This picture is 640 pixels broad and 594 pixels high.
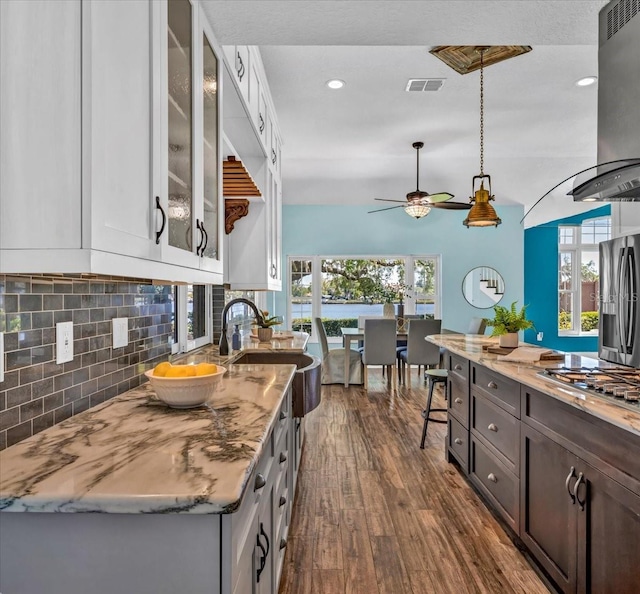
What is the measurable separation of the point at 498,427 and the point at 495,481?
302mm

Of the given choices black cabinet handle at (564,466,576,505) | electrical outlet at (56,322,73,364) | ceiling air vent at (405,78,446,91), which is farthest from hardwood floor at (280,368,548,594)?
ceiling air vent at (405,78,446,91)

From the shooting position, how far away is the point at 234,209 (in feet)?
11.2

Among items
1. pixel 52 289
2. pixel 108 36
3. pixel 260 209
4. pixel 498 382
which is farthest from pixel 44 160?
pixel 260 209

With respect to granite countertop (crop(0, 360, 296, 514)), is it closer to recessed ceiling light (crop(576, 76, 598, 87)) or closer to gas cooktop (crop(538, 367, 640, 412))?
gas cooktop (crop(538, 367, 640, 412))

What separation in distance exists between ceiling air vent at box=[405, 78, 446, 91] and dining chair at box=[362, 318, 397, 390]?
106 inches

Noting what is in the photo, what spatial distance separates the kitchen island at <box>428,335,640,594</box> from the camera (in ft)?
4.55

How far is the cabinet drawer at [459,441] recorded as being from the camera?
289cm

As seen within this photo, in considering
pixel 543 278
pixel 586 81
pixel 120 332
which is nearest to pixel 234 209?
pixel 120 332

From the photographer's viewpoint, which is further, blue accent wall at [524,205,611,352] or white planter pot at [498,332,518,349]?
blue accent wall at [524,205,611,352]

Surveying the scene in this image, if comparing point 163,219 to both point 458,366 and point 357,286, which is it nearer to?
point 458,366

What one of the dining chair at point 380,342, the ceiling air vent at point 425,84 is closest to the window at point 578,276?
the dining chair at point 380,342

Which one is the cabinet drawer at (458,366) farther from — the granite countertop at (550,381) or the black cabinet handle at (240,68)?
the black cabinet handle at (240,68)

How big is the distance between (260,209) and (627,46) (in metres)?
2.46

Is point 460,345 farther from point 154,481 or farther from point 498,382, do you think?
point 154,481
